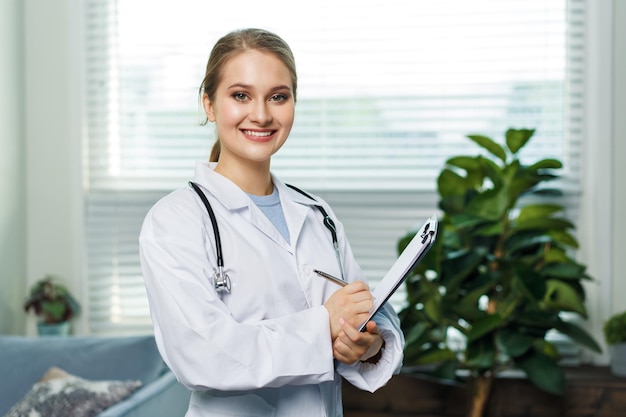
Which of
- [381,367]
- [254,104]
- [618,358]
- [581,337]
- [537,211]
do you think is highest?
[254,104]

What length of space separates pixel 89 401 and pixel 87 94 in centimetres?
169

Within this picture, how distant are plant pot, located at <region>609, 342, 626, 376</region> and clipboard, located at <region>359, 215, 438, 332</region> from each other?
2240mm

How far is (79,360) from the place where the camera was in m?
2.90

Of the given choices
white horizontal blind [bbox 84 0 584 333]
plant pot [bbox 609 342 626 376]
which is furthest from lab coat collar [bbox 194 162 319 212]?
plant pot [bbox 609 342 626 376]

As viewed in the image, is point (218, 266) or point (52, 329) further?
point (52, 329)

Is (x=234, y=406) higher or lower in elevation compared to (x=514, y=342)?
higher

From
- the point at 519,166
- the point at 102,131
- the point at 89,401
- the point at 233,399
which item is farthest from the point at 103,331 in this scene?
the point at 233,399

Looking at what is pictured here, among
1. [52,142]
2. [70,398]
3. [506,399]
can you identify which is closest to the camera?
[70,398]

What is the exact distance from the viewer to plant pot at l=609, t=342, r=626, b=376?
3189 millimetres

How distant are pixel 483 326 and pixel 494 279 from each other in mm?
217

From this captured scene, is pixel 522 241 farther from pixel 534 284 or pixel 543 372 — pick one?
pixel 543 372

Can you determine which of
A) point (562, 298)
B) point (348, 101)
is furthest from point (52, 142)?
point (562, 298)

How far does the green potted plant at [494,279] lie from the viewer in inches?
118

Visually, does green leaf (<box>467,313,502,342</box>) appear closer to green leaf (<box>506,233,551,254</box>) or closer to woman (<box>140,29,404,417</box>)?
green leaf (<box>506,233,551,254</box>)
